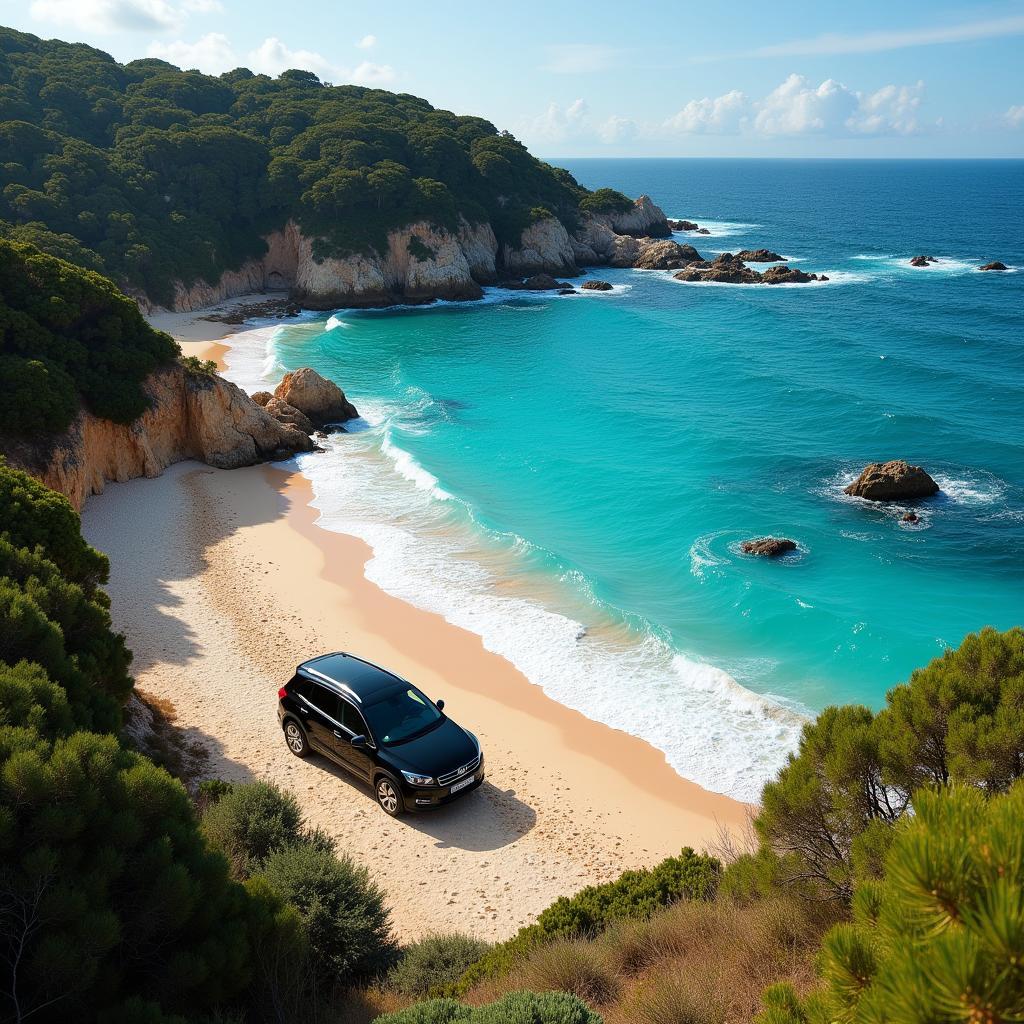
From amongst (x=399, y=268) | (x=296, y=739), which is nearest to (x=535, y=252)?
(x=399, y=268)

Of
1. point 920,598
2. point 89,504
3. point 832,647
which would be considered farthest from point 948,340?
point 89,504

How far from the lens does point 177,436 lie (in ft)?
104

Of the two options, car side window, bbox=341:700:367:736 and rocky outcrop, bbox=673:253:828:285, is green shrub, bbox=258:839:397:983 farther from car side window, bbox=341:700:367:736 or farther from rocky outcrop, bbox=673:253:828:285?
rocky outcrop, bbox=673:253:828:285

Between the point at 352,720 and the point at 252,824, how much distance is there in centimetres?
309

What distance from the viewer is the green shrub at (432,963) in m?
9.00

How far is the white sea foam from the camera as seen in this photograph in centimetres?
1625

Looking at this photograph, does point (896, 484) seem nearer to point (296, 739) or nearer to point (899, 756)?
point (296, 739)

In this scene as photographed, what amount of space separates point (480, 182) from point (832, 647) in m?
67.4

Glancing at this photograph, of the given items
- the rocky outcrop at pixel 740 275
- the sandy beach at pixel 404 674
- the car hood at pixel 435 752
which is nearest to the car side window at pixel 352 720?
the car hood at pixel 435 752

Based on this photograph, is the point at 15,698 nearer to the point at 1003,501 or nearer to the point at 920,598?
the point at 920,598

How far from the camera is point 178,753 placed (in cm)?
1461

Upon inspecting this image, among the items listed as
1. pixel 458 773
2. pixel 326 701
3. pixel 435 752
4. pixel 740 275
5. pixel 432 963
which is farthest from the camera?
pixel 740 275

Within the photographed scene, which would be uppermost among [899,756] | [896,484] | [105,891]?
[899,756]

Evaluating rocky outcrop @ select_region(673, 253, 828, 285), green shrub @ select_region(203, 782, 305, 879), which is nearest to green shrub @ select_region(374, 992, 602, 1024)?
green shrub @ select_region(203, 782, 305, 879)
